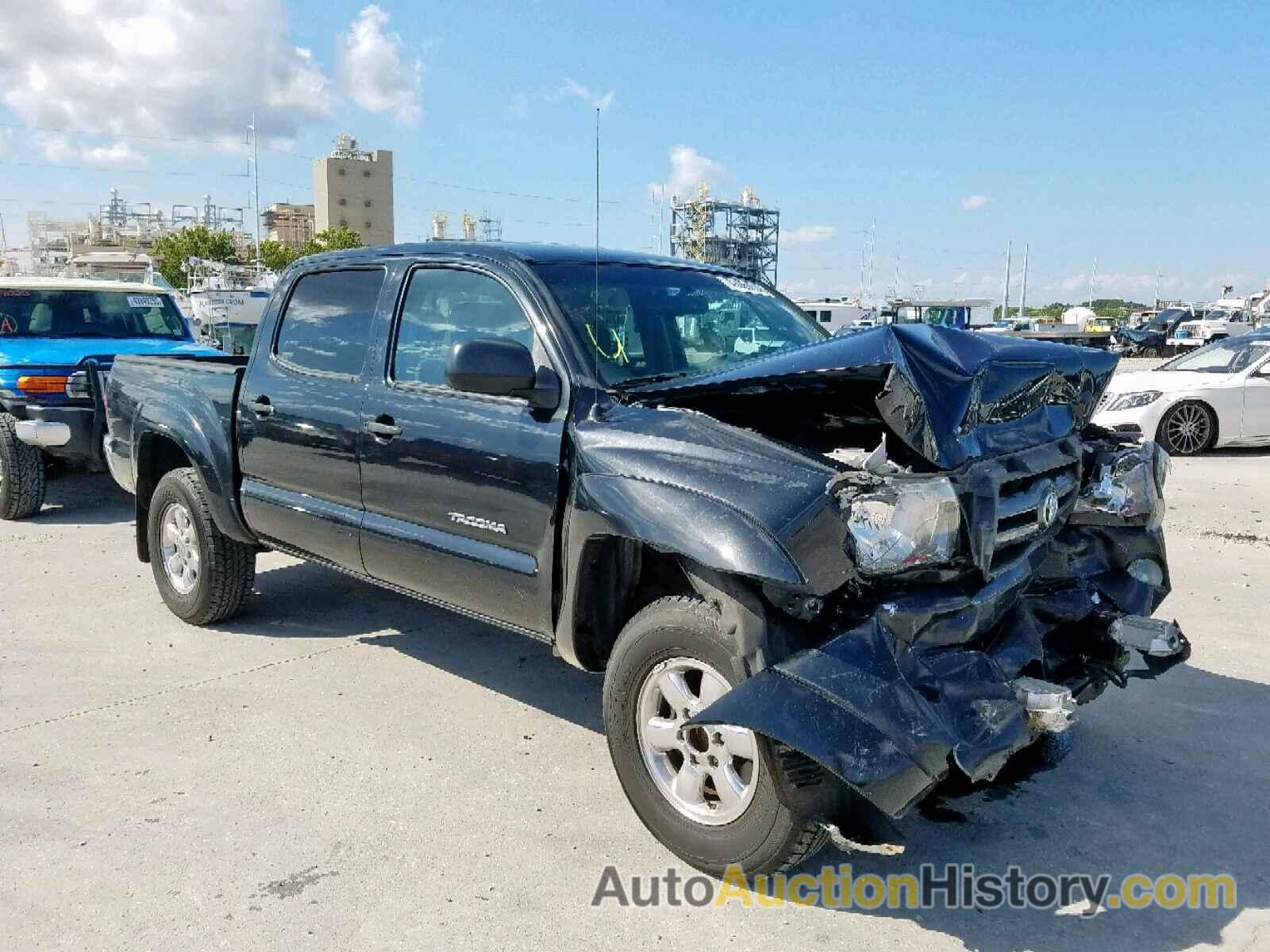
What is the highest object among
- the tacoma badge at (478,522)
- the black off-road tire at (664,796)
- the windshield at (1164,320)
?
the windshield at (1164,320)

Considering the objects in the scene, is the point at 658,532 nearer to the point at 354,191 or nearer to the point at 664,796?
the point at 664,796

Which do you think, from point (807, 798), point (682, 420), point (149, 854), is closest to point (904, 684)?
point (807, 798)

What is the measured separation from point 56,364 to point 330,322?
499 cm

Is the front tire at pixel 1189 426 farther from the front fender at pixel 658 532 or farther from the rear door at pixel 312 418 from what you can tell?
the front fender at pixel 658 532

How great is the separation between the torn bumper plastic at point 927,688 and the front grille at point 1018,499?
8 centimetres

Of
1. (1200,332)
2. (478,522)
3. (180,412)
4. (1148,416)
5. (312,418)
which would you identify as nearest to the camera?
(478,522)

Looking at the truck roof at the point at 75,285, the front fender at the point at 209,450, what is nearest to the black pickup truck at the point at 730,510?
the front fender at the point at 209,450

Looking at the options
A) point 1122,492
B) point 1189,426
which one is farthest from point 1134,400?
point 1122,492

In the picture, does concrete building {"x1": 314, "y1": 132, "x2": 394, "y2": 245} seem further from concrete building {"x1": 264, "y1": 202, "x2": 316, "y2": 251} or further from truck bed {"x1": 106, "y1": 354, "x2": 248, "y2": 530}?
truck bed {"x1": 106, "y1": 354, "x2": 248, "y2": 530}

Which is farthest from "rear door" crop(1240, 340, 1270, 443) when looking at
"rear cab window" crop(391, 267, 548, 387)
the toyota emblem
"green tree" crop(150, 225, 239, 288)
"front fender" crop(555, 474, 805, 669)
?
"green tree" crop(150, 225, 239, 288)

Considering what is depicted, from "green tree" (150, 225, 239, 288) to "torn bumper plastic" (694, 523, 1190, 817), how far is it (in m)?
83.9

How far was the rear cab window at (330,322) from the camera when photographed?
4.54 metres

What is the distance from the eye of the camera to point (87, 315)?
977cm

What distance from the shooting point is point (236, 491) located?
16.9 ft
